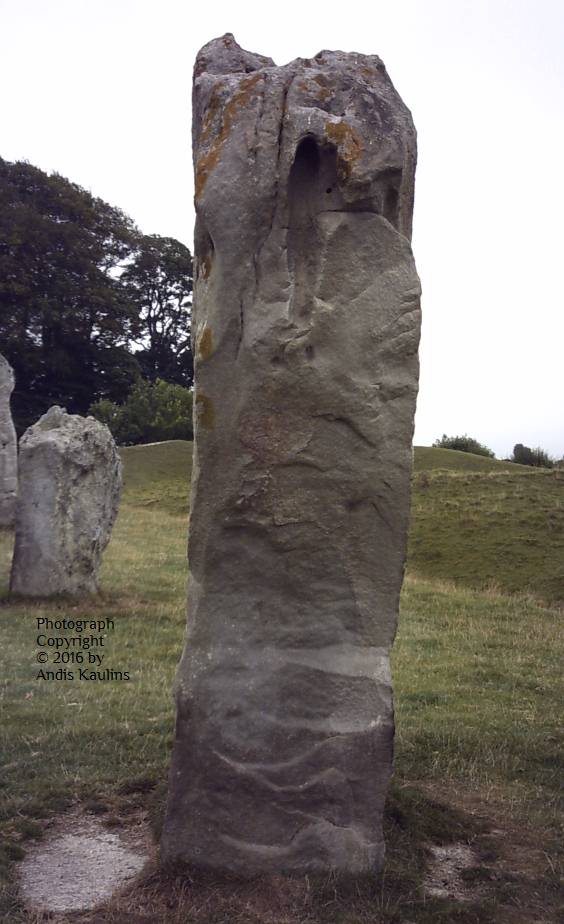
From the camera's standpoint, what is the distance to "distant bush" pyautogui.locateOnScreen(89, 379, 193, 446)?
138ft

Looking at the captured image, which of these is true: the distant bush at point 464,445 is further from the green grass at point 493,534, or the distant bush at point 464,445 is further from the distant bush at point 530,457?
the green grass at point 493,534

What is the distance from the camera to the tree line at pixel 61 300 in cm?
3941

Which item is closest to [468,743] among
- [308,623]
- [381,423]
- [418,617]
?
[308,623]

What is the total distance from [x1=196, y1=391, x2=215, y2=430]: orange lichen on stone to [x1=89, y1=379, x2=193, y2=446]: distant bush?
1417 inches

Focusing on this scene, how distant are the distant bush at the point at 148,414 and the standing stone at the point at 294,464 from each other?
36.1 m

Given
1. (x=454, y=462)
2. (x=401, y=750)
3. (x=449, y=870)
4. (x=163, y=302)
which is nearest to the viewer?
(x=449, y=870)

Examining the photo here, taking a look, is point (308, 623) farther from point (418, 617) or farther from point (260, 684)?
point (418, 617)

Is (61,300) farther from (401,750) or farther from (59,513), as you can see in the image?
(401,750)

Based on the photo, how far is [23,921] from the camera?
4582 millimetres

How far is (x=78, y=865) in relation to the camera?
523 cm

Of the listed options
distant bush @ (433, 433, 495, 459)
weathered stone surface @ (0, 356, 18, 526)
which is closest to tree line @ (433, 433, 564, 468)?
distant bush @ (433, 433, 495, 459)

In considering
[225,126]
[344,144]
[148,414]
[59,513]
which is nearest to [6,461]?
[59,513]

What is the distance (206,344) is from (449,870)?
3143 millimetres

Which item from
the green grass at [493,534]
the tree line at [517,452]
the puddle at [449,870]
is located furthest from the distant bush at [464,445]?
the puddle at [449,870]
